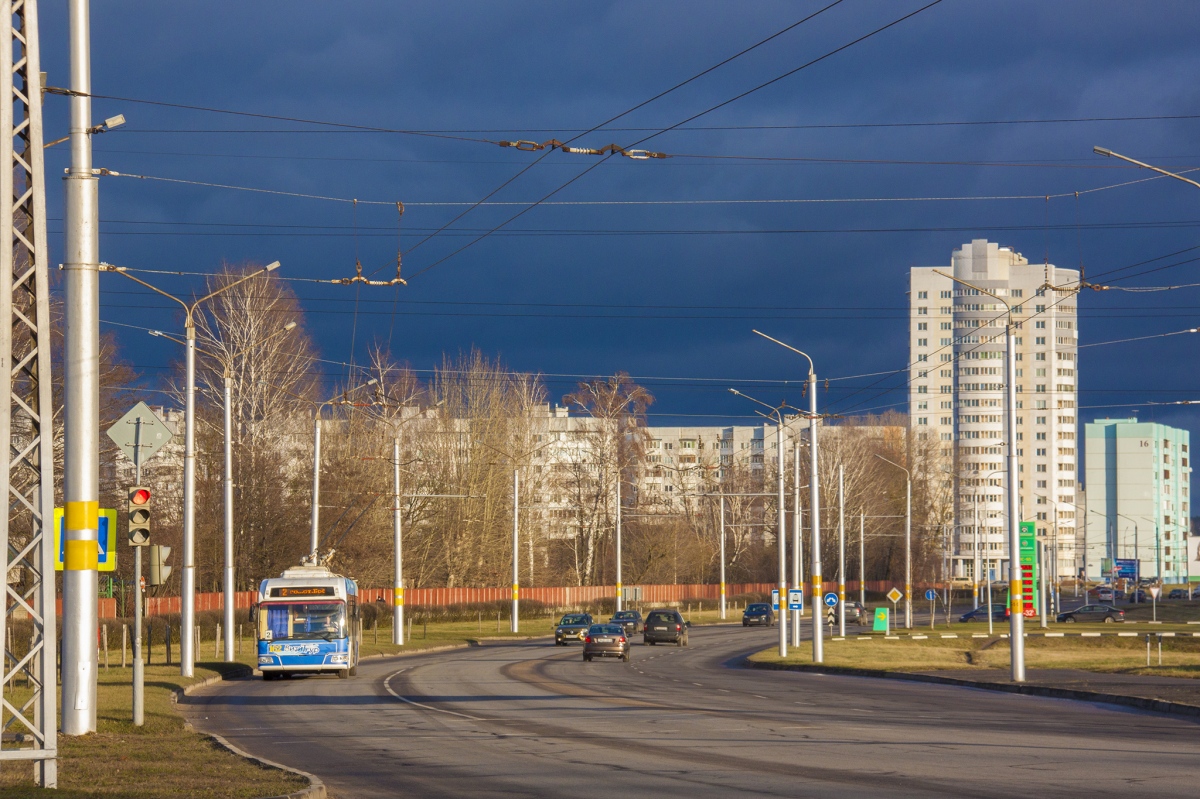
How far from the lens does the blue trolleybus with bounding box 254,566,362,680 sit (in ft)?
119

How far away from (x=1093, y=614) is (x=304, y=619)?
193 feet

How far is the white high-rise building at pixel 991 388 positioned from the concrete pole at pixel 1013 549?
136 metres

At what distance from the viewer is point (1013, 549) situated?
34125 mm

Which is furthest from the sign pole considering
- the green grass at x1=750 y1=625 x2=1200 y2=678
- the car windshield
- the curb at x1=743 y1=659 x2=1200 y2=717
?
the green grass at x1=750 y1=625 x2=1200 y2=678

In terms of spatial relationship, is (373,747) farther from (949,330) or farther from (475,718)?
(949,330)

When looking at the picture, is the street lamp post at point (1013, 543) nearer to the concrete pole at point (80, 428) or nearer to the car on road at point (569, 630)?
the concrete pole at point (80, 428)

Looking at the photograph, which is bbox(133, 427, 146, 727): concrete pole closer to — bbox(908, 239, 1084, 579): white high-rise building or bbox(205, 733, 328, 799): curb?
bbox(205, 733, 328, 799): curb

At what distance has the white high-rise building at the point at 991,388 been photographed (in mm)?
171500

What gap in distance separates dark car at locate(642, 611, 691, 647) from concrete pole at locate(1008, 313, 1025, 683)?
28.2 m

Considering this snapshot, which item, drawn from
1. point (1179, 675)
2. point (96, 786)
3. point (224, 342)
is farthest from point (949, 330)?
point (96, 786)

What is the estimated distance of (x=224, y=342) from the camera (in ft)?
200

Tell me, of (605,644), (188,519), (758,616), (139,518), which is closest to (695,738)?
(139,518)

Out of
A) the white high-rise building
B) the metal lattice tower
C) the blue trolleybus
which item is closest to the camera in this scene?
the metal lattice tower

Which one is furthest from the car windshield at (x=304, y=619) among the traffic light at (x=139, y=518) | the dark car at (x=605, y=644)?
the traffic light at (x=139, y=518)
